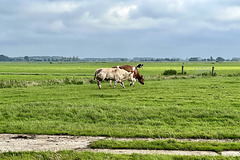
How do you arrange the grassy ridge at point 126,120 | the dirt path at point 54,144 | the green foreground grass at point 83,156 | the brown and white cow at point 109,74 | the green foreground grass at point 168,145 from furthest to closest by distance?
the brown and white cow at point 109,74
the grassy ridge at point 126,120
the green foreground grass at point 168,145
the dirt path at point 54,144
the green foreground grass at point 83,156

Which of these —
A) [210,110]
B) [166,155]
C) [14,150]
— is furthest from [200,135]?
[14,150]

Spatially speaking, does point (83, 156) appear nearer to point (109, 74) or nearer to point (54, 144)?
point (54, 144)

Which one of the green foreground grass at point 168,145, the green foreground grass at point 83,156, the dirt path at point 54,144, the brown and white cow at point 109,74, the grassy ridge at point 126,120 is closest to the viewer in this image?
the green foreground grass at point 83,156

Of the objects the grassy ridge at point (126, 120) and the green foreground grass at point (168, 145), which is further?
the grassy ridge at point (126, 120)

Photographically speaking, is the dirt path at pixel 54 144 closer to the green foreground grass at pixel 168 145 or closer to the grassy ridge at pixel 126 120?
the green foreground grass at pixel 168 145

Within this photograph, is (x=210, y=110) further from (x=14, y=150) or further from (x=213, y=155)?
(x=14, y=150)

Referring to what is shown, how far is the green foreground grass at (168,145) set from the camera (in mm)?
7977

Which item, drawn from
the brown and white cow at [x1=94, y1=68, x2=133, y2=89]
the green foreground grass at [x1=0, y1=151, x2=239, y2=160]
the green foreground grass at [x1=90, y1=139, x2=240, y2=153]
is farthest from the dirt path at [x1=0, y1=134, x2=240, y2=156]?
Answer: the brown and white cow at [x1=94, y1=68, x2=133, y2=89]

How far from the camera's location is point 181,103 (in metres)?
15.6

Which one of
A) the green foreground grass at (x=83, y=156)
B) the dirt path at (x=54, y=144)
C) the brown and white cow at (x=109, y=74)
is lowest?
the dirt path at (x=54, y=144)

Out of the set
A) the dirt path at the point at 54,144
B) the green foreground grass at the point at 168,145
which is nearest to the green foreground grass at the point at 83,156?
the dirt path at the point at 54,144

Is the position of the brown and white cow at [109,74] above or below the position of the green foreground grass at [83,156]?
above

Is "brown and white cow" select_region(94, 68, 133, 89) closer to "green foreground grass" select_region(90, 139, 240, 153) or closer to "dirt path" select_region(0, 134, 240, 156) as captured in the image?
"dirt path" select_region(0, 134, 240, 156)

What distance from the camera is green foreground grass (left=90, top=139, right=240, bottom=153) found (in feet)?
26.2
